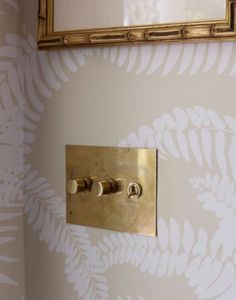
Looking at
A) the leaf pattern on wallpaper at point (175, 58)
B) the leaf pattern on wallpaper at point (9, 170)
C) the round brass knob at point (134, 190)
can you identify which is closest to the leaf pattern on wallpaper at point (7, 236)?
the leaf pattern on wallpaper at point (9, 170)


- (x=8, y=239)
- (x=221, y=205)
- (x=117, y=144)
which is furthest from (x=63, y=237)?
(x=221, y=205)

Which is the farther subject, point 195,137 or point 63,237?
point 63,237

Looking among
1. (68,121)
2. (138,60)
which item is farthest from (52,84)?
(138,60)

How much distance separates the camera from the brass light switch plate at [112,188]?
0.91 metres

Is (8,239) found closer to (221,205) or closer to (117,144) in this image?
(117,144)

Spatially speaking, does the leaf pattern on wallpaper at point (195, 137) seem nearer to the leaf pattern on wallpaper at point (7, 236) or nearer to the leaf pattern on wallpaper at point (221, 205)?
the leaf pattern on wallpaper at point (221, 205)

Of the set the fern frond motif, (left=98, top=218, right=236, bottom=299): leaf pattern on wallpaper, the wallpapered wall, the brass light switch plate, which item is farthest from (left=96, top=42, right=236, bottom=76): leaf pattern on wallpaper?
the fern frond motif

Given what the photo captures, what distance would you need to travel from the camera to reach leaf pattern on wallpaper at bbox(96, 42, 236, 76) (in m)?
0.83

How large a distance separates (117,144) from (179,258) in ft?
0.75

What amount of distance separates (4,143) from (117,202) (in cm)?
26

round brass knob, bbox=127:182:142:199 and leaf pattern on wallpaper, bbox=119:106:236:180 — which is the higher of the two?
leaf pattern on wallpaper, bbox=119:106:236:180

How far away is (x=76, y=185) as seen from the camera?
931 mm

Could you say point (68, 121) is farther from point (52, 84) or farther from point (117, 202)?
point (117, 202)

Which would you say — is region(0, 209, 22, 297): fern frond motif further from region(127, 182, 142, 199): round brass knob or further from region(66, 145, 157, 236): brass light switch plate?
region(127, 182, 142, 199): round brass knob
